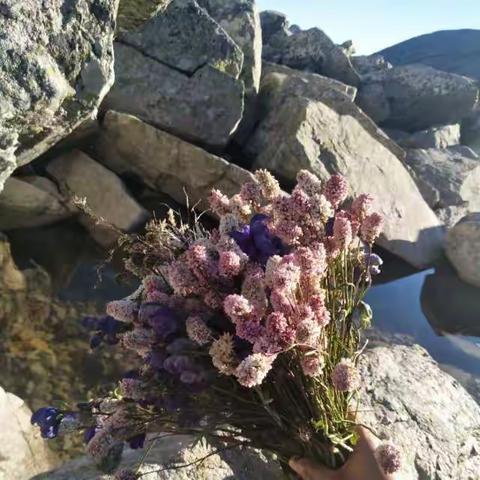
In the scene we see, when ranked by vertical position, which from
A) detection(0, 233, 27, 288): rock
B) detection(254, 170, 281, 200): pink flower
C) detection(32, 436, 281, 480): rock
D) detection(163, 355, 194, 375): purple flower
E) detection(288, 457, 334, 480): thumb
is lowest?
detection(0, 233, 27, 288): rock

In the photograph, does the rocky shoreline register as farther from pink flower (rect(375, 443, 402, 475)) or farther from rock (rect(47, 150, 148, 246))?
pink flower (rect(375, 443, 402, 475))

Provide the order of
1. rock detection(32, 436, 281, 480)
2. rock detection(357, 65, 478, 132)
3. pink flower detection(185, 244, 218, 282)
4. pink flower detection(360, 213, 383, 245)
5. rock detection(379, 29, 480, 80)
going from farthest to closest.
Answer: rock detection(379, 29, 480, 80) < rock detection(357, 65, 478, 132) < rock detection(32, 436, 281, 480) < pink flower detection(360, 213, 383, 245) < pink flower detection(185, 244, 218, 282)

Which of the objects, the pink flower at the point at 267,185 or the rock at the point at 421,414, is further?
the rock at the point at 421,414

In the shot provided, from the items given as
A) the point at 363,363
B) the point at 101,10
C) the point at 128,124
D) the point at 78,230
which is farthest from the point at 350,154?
the point at 101,10

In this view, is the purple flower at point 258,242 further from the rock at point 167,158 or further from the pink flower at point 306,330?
the rock at point 167,158

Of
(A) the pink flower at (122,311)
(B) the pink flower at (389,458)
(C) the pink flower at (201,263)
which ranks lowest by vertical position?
(B) the pink flower at (389,458)

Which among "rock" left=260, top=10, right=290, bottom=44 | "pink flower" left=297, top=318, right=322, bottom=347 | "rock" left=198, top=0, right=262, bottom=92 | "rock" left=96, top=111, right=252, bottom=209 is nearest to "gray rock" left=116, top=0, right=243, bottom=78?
"rock" left=198, top=0, right=262, bottom=92

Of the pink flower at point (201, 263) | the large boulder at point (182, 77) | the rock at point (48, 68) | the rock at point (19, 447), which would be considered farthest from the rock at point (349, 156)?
the pink flower at point (201, 263)
